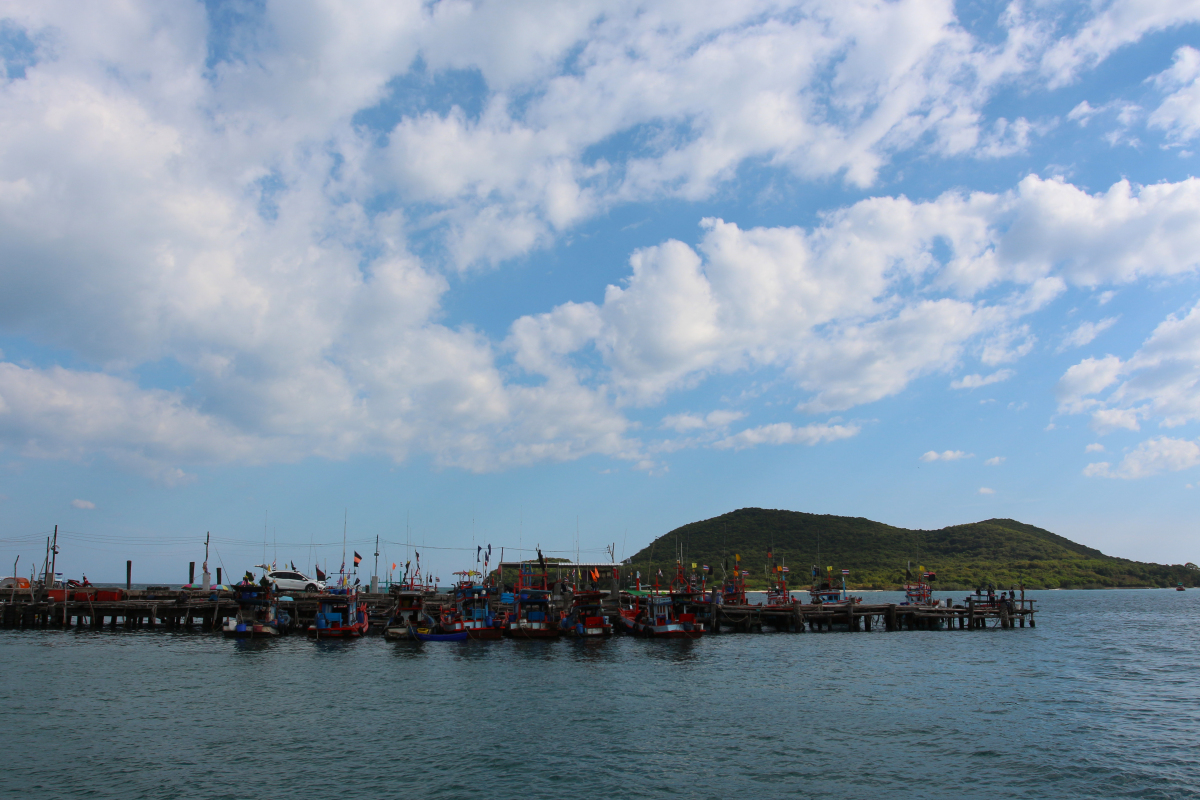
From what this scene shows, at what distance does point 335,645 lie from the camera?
66312mm

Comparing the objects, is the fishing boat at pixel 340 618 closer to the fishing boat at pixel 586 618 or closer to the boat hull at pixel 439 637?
the boat hull at pixel 439 637

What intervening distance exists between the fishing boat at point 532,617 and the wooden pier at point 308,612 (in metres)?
4.02

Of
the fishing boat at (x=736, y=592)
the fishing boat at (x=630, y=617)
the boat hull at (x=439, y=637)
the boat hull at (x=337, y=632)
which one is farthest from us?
the fishing boat at (x=736, y=592)

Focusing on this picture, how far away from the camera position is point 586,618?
243ft

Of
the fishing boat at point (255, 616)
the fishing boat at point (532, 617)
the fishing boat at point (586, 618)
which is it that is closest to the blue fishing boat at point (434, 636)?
the fishing boat at point (532, 617)

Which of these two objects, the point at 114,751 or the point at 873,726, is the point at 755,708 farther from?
the point at 114,751

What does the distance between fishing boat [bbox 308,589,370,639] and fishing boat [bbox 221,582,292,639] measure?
3578 millimetres

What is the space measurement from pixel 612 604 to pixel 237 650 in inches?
1604

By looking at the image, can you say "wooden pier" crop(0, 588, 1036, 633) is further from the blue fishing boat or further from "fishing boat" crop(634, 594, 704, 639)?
the blue fishing boat

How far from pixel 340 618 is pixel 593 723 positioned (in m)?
45.7

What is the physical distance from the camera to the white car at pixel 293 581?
3433 inches

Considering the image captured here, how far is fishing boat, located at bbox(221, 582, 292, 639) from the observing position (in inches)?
2849

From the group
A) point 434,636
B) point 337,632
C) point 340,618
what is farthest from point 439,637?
point 340,618

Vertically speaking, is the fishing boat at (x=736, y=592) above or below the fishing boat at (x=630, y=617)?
above
